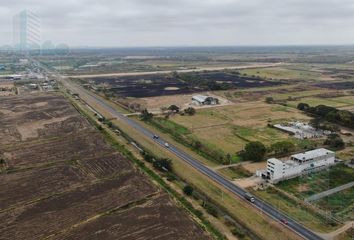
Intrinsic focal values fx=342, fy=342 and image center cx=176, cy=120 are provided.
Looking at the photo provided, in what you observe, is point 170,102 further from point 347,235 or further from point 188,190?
point 347,235

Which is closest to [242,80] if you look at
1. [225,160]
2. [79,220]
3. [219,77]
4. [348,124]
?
[219,77]

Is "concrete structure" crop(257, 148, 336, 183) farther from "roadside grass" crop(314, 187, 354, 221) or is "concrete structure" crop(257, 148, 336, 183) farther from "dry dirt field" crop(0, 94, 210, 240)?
"dry dirt field" crop(0, 94, 210, 240)

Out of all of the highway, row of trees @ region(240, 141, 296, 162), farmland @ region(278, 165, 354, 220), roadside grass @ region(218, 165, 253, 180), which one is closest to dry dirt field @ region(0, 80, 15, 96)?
the highway

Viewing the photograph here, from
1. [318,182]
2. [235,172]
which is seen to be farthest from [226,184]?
[318,182]

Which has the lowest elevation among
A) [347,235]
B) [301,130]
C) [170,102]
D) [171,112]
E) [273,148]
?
[347,235]

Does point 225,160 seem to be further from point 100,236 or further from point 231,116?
point 231,116
